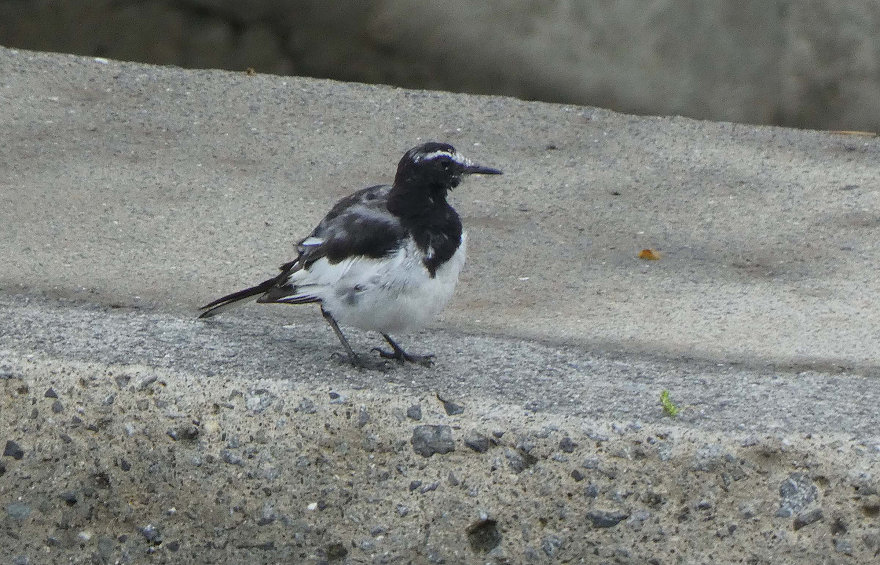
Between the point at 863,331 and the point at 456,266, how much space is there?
5.99ft

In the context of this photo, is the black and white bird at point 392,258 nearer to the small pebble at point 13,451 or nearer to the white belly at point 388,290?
the white belly at point 388,290

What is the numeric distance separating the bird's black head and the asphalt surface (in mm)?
617

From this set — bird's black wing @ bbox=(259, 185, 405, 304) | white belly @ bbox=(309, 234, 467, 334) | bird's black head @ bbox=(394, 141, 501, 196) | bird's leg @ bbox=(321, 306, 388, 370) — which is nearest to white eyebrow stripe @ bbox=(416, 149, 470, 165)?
bird's black head @ bbox=(394, 141, 501, 196)

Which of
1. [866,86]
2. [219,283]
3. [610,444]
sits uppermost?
[866,86]

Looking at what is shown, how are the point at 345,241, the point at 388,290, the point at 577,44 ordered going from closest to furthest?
1. the point at 388,290
2. the point at 345,241
3. the point at 577,44

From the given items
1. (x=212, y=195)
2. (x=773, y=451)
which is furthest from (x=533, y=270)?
(x=773, y=451)

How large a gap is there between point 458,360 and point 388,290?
0.48 metres

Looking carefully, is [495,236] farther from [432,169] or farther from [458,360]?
[432,169]

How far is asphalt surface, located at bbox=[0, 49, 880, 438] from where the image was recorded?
14.0 feet

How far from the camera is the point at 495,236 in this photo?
20.2 ft

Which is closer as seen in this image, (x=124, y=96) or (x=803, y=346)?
(x=803, y=346)

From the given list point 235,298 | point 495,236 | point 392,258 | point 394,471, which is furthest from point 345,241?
point 495,236

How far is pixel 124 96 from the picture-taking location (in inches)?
295

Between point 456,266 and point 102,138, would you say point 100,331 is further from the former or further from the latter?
point 102,138
